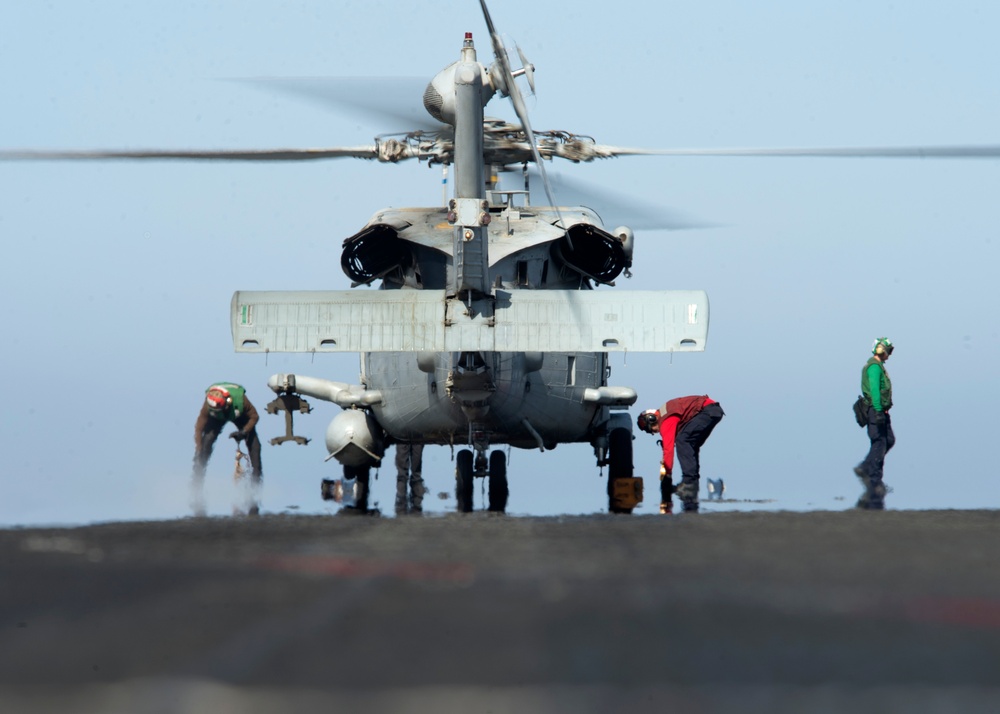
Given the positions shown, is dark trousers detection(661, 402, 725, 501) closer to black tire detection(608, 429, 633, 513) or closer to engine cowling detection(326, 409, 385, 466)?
black tire detection(608, 429, 633, 513)

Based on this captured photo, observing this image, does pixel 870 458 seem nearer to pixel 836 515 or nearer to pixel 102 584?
pixel 836 515

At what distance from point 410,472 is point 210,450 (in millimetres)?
6753

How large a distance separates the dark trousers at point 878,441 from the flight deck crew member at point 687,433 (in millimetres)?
2280

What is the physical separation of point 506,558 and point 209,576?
2517 millimetres

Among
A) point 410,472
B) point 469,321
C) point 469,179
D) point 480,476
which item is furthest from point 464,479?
point 410,472

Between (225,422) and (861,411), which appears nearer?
(861,411)

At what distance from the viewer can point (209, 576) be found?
401 inches

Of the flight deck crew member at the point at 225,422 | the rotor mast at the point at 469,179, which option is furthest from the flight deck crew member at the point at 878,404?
the flight deck crew member at the point at 225,422

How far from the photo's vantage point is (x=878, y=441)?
67.3ft

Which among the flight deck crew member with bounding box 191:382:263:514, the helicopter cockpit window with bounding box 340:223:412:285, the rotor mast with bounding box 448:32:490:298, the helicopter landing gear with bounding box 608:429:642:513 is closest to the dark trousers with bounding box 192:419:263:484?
the flight deck crew member with bounding box 191:382:263:514

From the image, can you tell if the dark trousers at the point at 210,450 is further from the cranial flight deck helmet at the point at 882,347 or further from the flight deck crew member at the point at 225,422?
the cranial flight deck helmet at the point at 882,347

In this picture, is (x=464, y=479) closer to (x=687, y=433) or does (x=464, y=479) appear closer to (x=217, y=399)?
(x=687, y=433)

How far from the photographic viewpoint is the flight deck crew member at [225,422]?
74.5 feet

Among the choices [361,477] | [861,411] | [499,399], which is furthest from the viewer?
[361,477]
